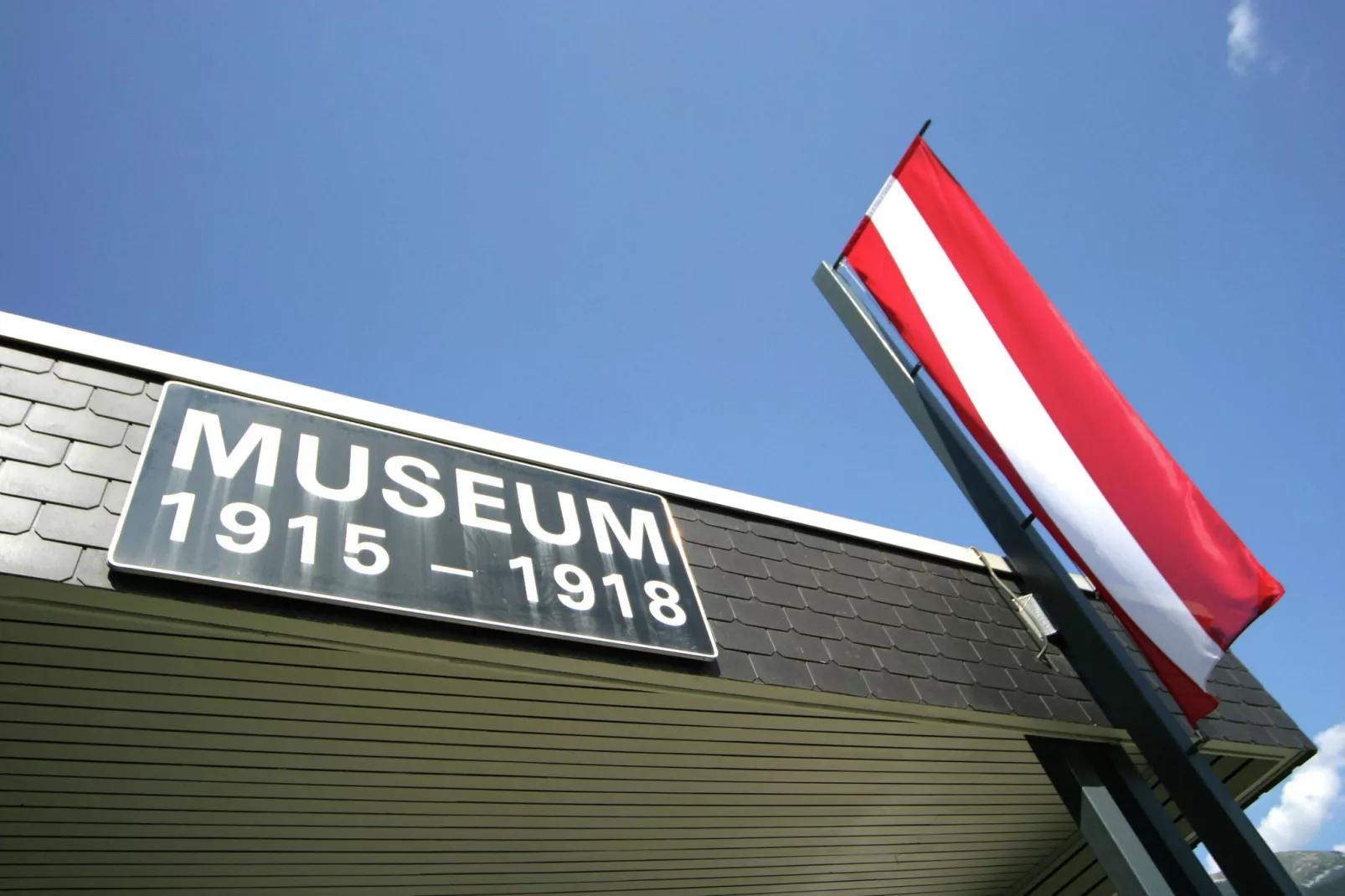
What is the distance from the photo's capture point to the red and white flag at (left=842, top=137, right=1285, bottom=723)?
354 centimetres

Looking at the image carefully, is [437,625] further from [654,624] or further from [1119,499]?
[1119,499]

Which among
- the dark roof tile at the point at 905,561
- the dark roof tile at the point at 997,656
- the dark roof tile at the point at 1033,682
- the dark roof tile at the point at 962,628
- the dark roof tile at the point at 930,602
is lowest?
the dark roof tile at the point at 1033,682

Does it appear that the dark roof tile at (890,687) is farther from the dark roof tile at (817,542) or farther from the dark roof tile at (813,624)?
the dark roof tile at (817,542)

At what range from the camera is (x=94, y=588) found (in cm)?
Answer: 251

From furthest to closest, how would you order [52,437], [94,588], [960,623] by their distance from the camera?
[960,623], [52,437], [94,588]

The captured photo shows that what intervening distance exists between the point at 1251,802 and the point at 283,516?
5.54 m

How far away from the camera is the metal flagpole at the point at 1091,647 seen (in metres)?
3.45

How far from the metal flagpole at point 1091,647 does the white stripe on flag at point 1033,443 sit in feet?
1.10

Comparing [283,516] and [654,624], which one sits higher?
[283,516]

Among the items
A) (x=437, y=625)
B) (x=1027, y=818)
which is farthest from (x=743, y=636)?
(x=1027, y=818)

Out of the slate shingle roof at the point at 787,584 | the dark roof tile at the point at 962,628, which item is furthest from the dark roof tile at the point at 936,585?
the dark roof tile at the point at 962,628

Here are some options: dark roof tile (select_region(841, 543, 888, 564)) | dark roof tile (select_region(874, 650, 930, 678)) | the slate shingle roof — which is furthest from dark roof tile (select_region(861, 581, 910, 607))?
dark roof tile (select_region(874, 650, 930, 678))

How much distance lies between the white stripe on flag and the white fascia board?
0.92 m

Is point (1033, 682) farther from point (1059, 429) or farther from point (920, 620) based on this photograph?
point (1059, 429)
